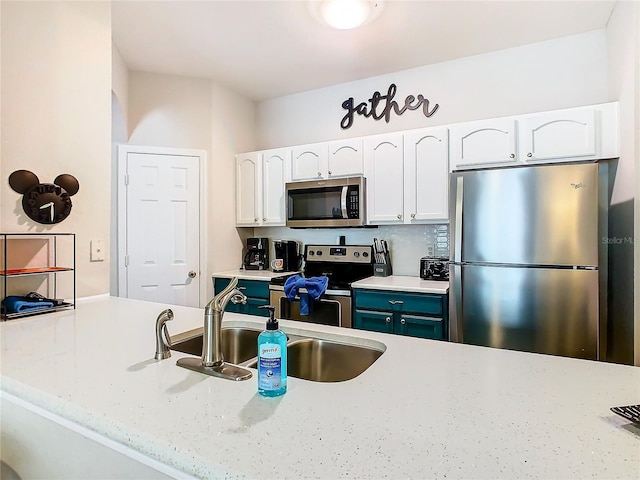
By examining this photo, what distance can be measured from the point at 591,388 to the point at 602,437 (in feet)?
0.81

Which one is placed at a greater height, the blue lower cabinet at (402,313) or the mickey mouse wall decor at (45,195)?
the mickey mouse wall decor at (45,195)

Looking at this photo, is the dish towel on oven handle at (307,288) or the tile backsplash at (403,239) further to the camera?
the tile backsplash at (403,239)

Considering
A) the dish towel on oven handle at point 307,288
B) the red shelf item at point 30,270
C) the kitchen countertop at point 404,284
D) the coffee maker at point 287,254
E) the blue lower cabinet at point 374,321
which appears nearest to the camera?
the red shelf item at point 30,270

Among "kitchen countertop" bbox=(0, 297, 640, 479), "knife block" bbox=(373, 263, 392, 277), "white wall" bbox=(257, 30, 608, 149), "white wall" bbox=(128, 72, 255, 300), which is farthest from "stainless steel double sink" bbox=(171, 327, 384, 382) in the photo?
"white wall" bbox=(257, 30, 608, 149)

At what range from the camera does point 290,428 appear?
68 cm

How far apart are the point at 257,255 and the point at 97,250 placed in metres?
1.93

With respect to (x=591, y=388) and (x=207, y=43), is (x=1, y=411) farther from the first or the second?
(x=207, y=43)

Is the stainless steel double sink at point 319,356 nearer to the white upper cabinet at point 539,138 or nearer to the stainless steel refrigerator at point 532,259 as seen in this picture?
the stainless steel refrigerator at point 532,259

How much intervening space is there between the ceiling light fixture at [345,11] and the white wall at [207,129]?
5.23 ft

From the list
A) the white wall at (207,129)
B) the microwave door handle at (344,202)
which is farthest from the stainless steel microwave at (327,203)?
the white wall at (207,129)

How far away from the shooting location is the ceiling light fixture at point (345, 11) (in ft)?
7.09

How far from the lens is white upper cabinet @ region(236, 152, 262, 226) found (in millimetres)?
3645

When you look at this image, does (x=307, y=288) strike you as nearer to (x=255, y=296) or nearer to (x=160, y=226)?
(x=255, y=296)

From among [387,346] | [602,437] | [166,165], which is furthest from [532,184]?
[166,165]
